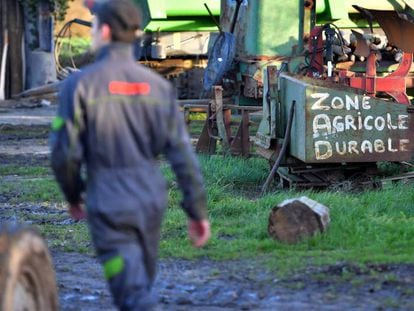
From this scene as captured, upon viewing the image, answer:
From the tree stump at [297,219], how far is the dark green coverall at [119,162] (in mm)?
3163

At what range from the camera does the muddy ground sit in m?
6.50

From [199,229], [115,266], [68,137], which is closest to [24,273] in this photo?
[115,266]

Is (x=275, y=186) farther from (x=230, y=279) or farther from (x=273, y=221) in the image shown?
(x=230, y=279)

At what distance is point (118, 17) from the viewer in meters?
4.87

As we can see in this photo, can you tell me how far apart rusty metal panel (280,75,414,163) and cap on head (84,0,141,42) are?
17.5ft

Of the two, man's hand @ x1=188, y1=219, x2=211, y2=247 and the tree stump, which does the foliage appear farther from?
man's hand @ x1=188, y1=219, x2=211, y2=247

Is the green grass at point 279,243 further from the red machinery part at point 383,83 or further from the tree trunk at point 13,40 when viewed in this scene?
the tree trunk at point 13,40

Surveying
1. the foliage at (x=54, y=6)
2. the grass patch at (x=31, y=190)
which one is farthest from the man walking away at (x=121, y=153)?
the foliage at (x=54, y=6)

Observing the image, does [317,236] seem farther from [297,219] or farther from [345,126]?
[345,126]

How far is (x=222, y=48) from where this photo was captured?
49.3 ft

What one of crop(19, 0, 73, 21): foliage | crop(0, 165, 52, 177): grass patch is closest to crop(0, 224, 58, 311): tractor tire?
crop(0, 165, 52, 177): grass patch

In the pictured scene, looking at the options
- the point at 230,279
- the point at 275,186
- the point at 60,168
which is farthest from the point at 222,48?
the point at 60,168

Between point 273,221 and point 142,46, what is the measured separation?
1154 cm

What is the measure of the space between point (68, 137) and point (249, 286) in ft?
8.22
